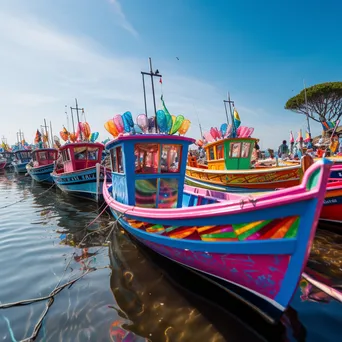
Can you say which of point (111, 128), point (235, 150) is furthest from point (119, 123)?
point (235, 150)

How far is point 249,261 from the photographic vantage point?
118 inches

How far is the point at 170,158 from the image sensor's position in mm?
5723

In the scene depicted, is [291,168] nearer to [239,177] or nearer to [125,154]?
[239,177]

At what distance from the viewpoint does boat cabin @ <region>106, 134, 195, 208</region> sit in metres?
5.40

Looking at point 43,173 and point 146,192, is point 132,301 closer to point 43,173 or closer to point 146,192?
point 146,192

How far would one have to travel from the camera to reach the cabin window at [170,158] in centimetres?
558

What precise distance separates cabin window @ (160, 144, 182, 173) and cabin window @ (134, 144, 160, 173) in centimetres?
14

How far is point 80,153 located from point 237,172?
8743 mm

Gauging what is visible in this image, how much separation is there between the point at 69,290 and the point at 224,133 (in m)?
9.43

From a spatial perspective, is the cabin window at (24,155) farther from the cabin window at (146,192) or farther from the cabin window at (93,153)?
the cabin window at (146,192)

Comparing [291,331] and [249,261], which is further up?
[249,261]

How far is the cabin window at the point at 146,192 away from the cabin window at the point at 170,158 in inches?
15.4

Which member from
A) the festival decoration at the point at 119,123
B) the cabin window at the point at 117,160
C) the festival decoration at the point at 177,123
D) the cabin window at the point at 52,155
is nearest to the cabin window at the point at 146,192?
the cabin window at the point at 117,160

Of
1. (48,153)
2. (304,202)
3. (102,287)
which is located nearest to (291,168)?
(304,202)
